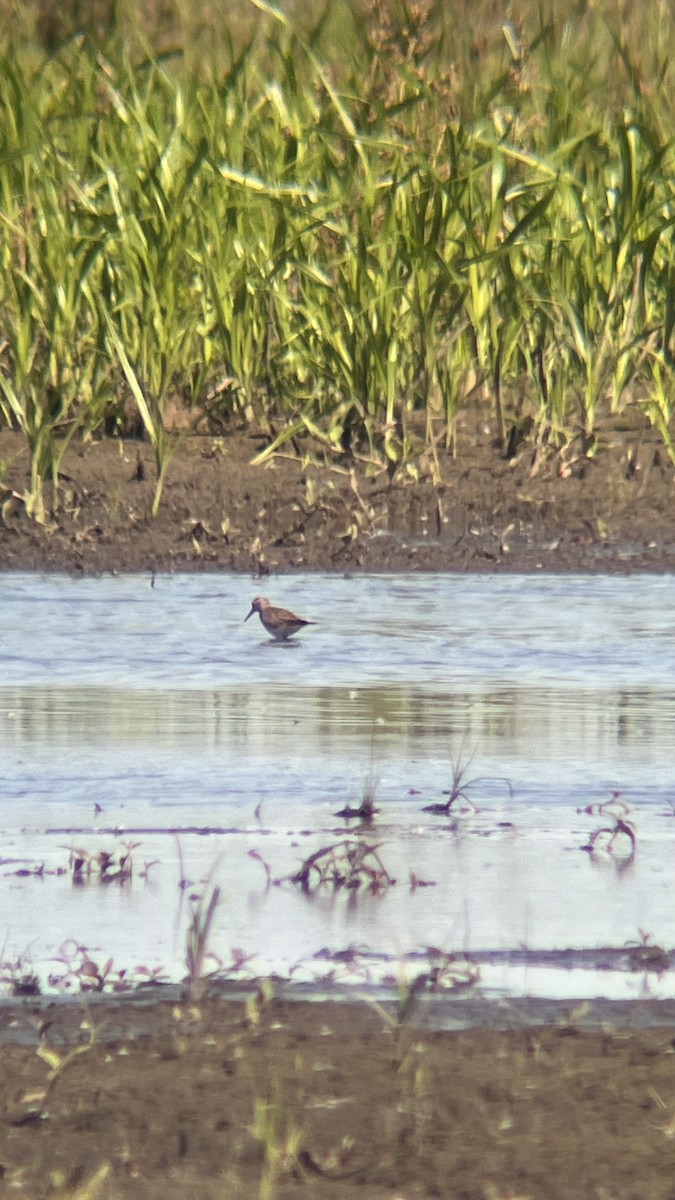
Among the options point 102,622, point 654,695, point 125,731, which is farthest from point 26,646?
point 654,695

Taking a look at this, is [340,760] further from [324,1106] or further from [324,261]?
[324,261]

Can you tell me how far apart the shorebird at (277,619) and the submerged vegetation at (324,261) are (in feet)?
6.82

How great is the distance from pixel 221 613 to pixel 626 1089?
479 cm

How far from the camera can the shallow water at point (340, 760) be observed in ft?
13.9

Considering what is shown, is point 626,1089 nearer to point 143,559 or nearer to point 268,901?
point 268,901

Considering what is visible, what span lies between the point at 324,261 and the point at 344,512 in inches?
55.0

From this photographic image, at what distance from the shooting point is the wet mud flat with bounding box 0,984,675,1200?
3066mm

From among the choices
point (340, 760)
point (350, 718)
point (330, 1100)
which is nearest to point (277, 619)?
point (350, 718)

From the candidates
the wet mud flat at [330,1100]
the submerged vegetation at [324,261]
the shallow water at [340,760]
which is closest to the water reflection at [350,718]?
the shallow water at [340,760]

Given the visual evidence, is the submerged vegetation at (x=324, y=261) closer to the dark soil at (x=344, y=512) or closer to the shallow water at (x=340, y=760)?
the dark soil at (x=344, y=512)

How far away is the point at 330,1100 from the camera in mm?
3311

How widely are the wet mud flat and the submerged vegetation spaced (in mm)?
5722

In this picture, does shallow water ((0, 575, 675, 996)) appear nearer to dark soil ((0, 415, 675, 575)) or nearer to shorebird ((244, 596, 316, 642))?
shorebird ((244, 596, 316, 642))

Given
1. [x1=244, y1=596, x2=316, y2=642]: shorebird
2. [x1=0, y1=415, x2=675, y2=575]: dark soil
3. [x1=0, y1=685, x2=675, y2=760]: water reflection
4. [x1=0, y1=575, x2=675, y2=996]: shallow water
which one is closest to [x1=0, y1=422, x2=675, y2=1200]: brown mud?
[x1=0, y1=575, x2=675, y2=996]: shallow water
